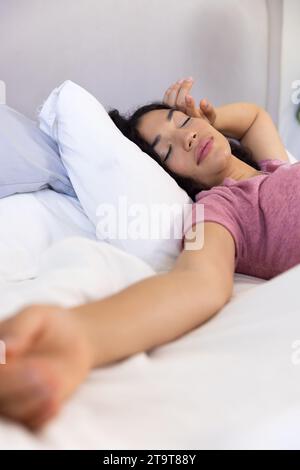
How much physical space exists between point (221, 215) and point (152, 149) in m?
0.33

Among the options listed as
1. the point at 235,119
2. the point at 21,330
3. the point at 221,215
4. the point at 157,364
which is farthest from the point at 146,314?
the point at 235,119

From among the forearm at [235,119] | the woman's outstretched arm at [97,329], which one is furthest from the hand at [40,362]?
the forearm at [235,119]

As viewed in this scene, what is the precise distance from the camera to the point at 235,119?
1.57m

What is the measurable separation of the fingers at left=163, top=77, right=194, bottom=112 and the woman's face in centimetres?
10

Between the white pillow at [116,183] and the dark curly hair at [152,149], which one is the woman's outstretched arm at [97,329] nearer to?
the white pillow at [116,183]

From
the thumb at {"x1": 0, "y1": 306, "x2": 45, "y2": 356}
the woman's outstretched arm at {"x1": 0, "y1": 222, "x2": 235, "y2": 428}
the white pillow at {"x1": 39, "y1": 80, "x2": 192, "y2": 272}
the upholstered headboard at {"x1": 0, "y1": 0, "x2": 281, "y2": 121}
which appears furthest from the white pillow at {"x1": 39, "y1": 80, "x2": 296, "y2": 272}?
the thumb at {"x1": 0, "y1": 306, "x2": 45, "y2": 356}

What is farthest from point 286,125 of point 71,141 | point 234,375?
point 234,375

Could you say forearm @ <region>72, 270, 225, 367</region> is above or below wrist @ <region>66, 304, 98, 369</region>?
below

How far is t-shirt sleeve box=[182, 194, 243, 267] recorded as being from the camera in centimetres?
98

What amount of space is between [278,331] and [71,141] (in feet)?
2.27

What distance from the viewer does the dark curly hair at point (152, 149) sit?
4.05ft

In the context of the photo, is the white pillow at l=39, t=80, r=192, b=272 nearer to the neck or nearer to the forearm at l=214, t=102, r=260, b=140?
the neck

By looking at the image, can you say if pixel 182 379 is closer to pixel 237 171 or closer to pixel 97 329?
pixel 97 329

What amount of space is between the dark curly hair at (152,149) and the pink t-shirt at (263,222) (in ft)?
0.51
